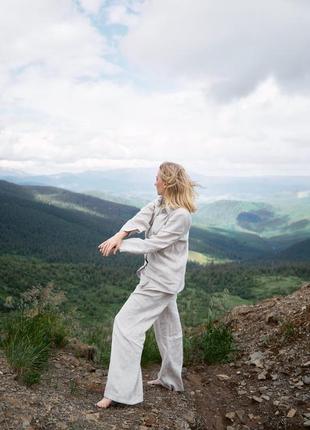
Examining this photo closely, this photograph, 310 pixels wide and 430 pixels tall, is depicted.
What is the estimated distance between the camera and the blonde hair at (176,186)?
492 cm

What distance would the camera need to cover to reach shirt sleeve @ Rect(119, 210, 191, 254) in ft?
15.4

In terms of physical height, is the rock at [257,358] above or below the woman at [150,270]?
below

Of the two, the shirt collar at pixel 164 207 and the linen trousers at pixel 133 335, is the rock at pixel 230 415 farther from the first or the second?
the shirt collar at pixel 164 207

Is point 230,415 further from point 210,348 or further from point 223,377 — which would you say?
point 210,348

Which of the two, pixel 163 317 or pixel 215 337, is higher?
pixel 163 317

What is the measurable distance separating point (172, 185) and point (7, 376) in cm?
287

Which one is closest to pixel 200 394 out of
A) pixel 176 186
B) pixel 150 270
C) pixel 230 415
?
pixel 230 415

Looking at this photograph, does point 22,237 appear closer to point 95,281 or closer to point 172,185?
point 95,281

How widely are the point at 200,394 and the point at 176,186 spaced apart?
2722 millimetres

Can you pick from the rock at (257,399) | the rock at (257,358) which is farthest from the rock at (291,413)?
the rock at (257,358)

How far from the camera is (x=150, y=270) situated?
4996mm

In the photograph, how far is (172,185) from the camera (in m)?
4.93

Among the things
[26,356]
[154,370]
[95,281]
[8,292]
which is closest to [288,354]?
[154,370]

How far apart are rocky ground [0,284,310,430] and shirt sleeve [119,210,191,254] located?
1.77m
